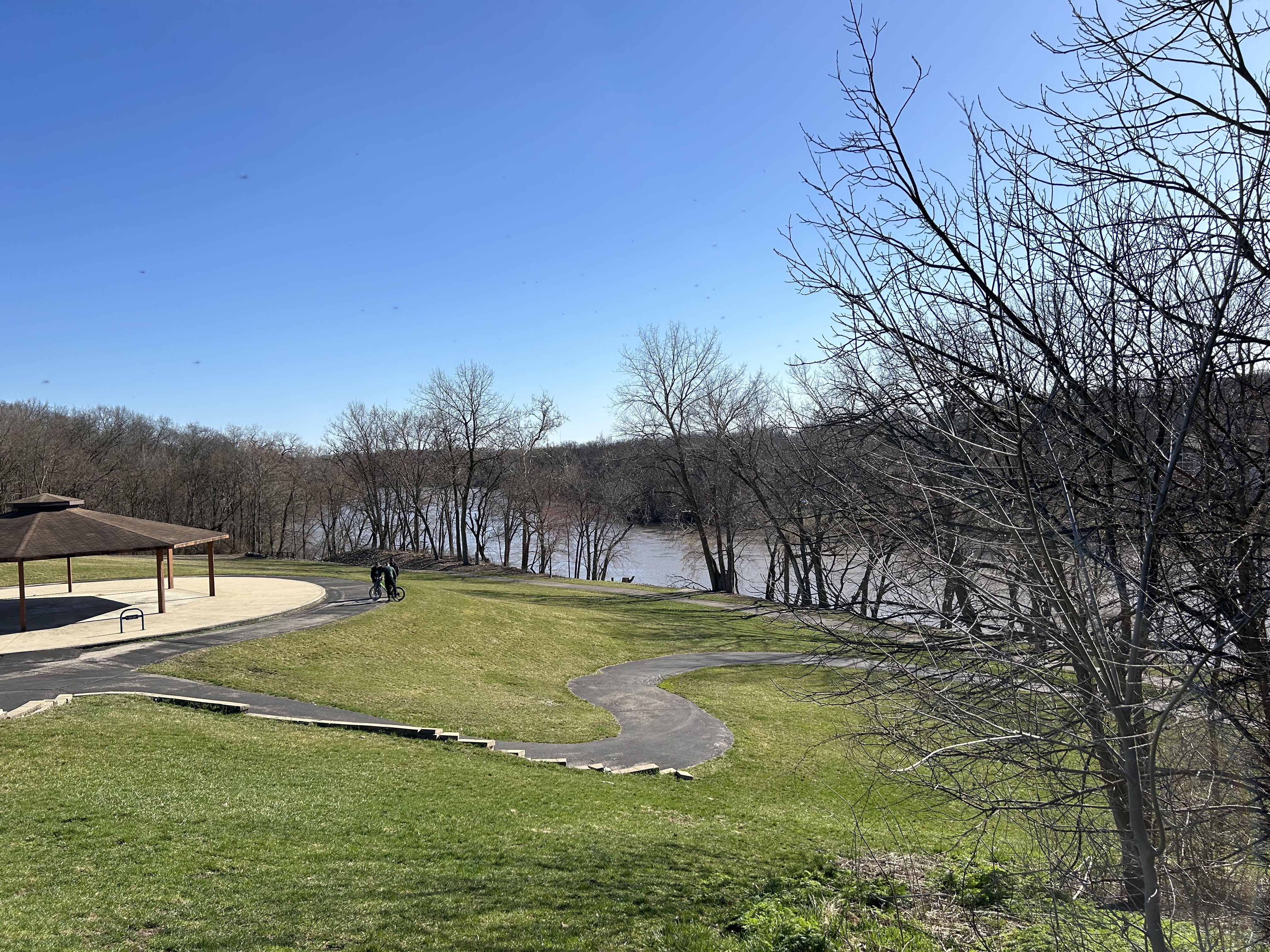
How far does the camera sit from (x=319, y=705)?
17.1 meters

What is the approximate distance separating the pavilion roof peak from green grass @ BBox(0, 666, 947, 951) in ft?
44.6

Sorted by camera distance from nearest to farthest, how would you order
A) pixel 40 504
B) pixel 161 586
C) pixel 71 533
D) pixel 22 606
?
pixel 22 606 → pixel 71 533 → pixel 161 586 → pixel 40 504

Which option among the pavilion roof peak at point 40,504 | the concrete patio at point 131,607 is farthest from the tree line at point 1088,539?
the pavilion roof peak at point 40,504

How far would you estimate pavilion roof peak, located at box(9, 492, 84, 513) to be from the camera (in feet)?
83.1

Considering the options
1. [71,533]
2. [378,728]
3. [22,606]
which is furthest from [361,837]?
[71,533]

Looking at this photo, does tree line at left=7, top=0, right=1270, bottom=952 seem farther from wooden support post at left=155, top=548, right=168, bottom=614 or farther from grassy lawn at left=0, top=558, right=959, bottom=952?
wooden support post at left=155, top=548, right=168, bottom=614

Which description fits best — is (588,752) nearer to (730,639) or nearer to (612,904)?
(612,904)

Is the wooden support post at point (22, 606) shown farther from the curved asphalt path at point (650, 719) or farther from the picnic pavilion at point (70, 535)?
the curved asphalt path at point (650, 719)

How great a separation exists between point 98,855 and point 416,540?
5490 cm

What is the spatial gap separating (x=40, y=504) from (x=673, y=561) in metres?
50.9

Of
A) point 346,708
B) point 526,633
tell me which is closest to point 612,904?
point 346,708

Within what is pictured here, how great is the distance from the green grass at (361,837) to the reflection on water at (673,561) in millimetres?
30864

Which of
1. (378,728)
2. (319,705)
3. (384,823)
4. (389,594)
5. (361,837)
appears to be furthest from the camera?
(389,594)

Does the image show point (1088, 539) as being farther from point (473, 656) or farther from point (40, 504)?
point (40, 504)
